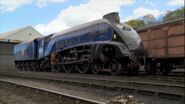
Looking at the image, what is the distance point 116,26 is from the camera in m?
17.0

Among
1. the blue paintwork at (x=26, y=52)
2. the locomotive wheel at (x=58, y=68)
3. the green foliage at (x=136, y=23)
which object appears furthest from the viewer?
the green foliage at (x=136, y=23)

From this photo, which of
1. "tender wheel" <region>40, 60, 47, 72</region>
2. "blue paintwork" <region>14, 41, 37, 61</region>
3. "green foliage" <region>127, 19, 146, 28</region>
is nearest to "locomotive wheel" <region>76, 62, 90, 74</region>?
"tender wheel" <region>40, 60, 47, 72</region>

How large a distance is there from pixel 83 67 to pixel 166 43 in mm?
5772

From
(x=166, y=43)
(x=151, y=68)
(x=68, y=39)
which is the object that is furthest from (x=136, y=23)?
(x=166, y=43)

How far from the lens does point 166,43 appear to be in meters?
15.9

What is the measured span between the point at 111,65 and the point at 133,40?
5.89 feet

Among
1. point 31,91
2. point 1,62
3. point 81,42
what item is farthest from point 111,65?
point 1,62

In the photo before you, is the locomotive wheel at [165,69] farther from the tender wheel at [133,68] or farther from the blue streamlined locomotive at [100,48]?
the tender wheel at [133,68]

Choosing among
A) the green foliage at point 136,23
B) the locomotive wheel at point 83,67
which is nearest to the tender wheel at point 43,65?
the locomotive wheel at point 83,67

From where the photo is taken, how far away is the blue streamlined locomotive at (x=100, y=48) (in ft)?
52.8

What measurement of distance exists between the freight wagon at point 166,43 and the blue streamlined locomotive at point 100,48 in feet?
2.65

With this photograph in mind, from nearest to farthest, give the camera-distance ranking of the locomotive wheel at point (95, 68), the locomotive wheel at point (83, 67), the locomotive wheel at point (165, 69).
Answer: the locomotive wheel at point (165, 69)
the locomotive wheel at point (95, 68)
the locomotive wheel at point (83, 67)

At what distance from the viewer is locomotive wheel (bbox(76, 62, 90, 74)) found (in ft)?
61.5

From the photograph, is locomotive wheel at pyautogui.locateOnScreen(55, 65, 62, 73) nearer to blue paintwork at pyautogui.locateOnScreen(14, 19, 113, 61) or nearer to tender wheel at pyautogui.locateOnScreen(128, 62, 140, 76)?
blue paintwork at pyautogui.locateOnScreen(14, 19, 113, 61)
